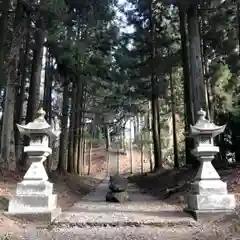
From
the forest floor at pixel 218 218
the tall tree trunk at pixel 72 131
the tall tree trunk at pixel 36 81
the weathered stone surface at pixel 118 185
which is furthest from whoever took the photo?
the tall tree trunk at pixel 72 131

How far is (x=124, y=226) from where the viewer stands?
26.8 feet

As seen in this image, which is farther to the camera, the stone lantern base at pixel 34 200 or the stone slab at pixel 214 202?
the stone slab at pixel 214 202

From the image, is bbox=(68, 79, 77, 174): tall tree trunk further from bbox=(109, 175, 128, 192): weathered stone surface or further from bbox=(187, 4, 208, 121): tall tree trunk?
bbox=(187, 4, 208, 121): tall tree trunk

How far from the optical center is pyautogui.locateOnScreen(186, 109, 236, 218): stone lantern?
8.99 meters

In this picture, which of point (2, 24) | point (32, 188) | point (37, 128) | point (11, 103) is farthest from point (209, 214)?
point (2, 24)

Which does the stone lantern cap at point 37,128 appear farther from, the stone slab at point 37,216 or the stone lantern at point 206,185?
the stone lantern at point 206,185

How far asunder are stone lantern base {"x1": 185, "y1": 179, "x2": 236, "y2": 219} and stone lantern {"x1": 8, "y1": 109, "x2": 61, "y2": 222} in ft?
11.0

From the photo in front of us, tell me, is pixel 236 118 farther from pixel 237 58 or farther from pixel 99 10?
pixel 99 10

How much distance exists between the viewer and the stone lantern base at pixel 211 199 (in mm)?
8867

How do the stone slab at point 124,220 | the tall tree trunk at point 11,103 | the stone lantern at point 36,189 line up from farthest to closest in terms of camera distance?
the tall tree trunk at point 11,103 → the stone lantern at point 36,189 → the stone slab at point 124,220

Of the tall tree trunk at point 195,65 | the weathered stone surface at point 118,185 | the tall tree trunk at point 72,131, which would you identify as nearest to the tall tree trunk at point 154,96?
the tall tree trunk at point 72,131

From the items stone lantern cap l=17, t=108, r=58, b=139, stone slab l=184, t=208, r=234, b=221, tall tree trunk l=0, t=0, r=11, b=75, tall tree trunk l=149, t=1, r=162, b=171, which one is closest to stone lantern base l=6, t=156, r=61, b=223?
stone lantern cap l=17, t=108, r=58, b=139

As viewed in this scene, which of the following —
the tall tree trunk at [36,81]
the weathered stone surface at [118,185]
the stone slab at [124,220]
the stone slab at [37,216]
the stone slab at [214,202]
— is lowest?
the stone slab at [124,220]

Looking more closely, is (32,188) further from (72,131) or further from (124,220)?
(72,131)
